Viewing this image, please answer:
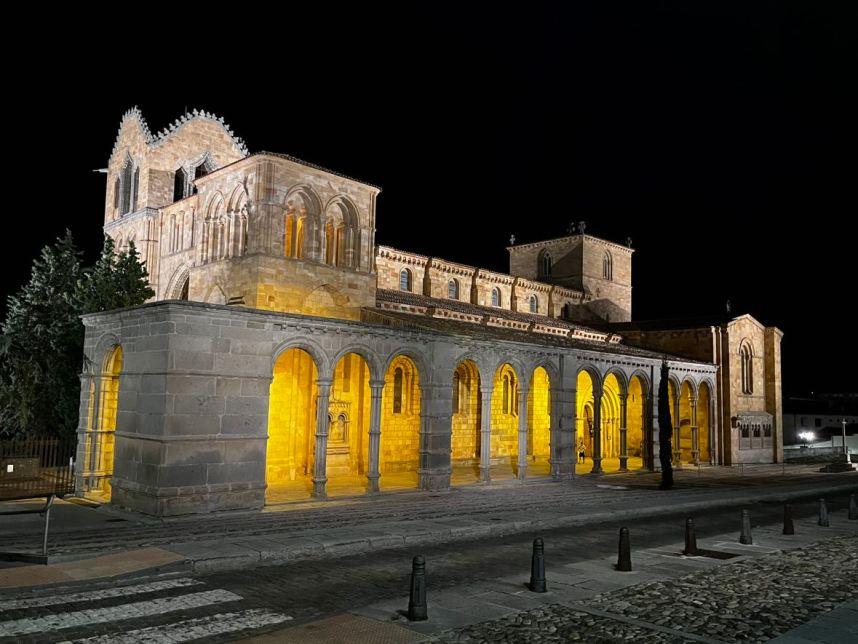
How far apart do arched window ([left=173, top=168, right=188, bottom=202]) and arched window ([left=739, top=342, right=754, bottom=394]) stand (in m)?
35.1

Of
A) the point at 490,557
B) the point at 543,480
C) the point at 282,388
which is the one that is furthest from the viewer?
the point at 543,480

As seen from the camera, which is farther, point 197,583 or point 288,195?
point 288,195

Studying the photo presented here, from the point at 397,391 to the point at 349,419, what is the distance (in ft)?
10.2

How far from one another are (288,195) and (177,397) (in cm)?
1196

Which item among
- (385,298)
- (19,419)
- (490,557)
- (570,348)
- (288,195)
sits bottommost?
(490,557)

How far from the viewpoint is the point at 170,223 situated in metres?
34.6

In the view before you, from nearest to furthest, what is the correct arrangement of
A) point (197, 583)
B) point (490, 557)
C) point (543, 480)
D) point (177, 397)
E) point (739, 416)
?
point (197, 583) < point (490, 557) < point (177, 397) < point (543, 480) < point (739, 416)

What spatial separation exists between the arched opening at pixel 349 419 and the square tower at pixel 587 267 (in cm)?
2521

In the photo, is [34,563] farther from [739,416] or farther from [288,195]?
[739,416]

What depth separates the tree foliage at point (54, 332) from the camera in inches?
1049

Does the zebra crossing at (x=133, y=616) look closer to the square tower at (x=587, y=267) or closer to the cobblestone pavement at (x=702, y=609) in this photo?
the cobblestone pavement at (x=702, y=609)

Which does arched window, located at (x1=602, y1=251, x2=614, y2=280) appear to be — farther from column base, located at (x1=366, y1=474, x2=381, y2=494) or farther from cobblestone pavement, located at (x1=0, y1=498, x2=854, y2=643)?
cobblestone pavement, located at (x1=0, y1=498, x2=854, y2=643)

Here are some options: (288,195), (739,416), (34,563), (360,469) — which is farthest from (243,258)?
(739,416)

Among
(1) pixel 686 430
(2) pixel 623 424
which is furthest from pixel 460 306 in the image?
(1) pixel 686 430
